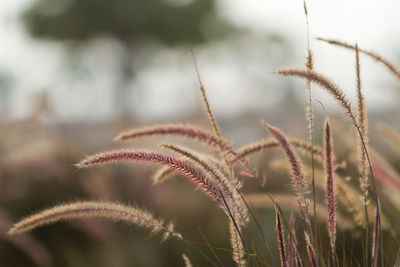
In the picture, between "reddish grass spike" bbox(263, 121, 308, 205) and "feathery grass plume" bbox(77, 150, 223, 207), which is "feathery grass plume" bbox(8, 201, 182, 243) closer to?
"feathery grass plume" bbox(77, 150, 223, 207)

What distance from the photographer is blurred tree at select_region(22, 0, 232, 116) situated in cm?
2189

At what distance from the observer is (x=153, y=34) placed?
72.9 feet

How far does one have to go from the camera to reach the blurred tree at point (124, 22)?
21.9m

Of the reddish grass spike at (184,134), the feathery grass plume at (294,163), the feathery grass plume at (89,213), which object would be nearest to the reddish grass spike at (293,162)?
the feathery grass plume at (294,163)

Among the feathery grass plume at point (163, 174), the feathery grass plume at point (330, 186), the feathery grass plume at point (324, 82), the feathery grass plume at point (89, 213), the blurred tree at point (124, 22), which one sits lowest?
the blurred tree at point (124, 22)

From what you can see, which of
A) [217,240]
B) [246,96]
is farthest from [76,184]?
[246,96]

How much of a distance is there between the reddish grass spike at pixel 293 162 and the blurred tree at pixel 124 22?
2094cm

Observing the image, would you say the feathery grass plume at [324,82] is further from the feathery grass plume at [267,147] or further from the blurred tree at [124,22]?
the blurred tree at [124,22]

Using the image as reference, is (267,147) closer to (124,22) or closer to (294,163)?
(294,163)

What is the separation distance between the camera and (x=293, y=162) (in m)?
1.01

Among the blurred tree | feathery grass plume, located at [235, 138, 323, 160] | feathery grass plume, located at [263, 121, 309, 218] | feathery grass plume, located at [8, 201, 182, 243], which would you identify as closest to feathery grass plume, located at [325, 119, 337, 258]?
feathery grass plume, located at [263, 121, 309, 218]

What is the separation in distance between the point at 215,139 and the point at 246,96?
618 cm

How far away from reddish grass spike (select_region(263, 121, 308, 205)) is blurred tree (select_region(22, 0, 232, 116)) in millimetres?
20941

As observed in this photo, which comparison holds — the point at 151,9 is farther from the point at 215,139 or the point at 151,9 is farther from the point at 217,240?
the point at 215,139
